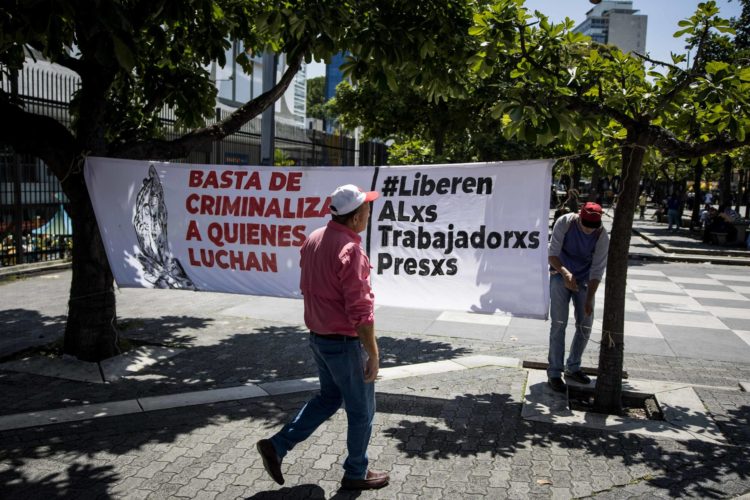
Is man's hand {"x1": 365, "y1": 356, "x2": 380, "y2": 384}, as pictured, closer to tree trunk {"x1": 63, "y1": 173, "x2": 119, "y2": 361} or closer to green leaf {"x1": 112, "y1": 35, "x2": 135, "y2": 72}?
green leaf {"x1": 112, "y1": 35, "x2": 135, "y2": 72}

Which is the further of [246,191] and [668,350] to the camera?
[668,350]

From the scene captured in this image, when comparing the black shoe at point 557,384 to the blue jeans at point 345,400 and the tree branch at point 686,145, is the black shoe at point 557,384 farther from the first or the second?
the blue jeans at point 345,400

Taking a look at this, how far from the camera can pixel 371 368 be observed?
3.95m

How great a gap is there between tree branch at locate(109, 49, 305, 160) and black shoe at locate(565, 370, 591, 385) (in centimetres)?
418

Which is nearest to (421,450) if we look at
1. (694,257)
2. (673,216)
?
(694,257)

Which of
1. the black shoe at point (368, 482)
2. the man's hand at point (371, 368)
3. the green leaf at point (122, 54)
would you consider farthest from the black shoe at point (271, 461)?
the green leaf at point (122, 54)

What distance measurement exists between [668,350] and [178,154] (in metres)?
6.26

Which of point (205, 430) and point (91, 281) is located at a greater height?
point (91, 281)

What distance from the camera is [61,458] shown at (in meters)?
4.62

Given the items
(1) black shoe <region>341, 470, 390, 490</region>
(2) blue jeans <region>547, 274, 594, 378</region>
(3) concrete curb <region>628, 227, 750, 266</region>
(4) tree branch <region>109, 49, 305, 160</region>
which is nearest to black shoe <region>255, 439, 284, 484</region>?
(1) black shoe <region>341, 470, 390, 490</region>

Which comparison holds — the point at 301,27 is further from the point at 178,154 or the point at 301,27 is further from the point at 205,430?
the point at 205,430

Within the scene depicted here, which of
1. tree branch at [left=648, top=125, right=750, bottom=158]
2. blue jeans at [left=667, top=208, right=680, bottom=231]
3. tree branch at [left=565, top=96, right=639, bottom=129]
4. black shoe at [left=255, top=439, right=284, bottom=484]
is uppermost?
tree branch at [left=565, top=96, right=639, bottom=129]

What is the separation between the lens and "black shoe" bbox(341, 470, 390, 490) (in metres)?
4.16

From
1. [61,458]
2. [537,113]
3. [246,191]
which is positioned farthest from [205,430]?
[537,113]
